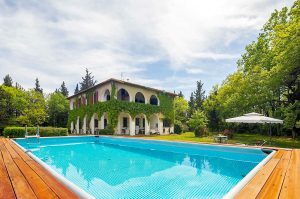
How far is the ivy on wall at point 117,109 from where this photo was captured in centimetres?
2025

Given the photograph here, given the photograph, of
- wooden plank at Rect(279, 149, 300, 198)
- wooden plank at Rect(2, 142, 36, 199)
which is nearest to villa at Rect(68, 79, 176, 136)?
wooden plank at Rect(2, 142, 36, 199)

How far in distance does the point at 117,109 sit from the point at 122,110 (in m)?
0.56

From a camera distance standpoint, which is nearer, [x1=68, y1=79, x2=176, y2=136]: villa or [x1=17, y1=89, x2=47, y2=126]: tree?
[x1=68, y1=79, x2=176, y2=136]: villa

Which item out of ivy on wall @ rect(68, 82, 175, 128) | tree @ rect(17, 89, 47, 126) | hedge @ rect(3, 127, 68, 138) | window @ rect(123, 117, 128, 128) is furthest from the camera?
tree @ rect(17, 89, 47, 126)

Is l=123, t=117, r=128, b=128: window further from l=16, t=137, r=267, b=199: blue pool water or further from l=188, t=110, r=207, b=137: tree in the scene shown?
l=16, t=137, r=267, b=199: blue pool water

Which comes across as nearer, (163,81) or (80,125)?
(80,125)

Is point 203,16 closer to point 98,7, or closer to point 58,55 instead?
point 98,7

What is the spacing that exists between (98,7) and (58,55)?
8320 millimetres

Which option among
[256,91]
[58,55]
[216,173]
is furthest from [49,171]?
[256,91]

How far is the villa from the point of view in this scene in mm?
20609

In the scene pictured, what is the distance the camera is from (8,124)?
25.0 meters

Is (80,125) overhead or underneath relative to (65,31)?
underneath

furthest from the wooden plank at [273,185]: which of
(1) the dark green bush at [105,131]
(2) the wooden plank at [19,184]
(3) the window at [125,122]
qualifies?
(3) the window at [125,122]

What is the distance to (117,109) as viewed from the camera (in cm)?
2025
